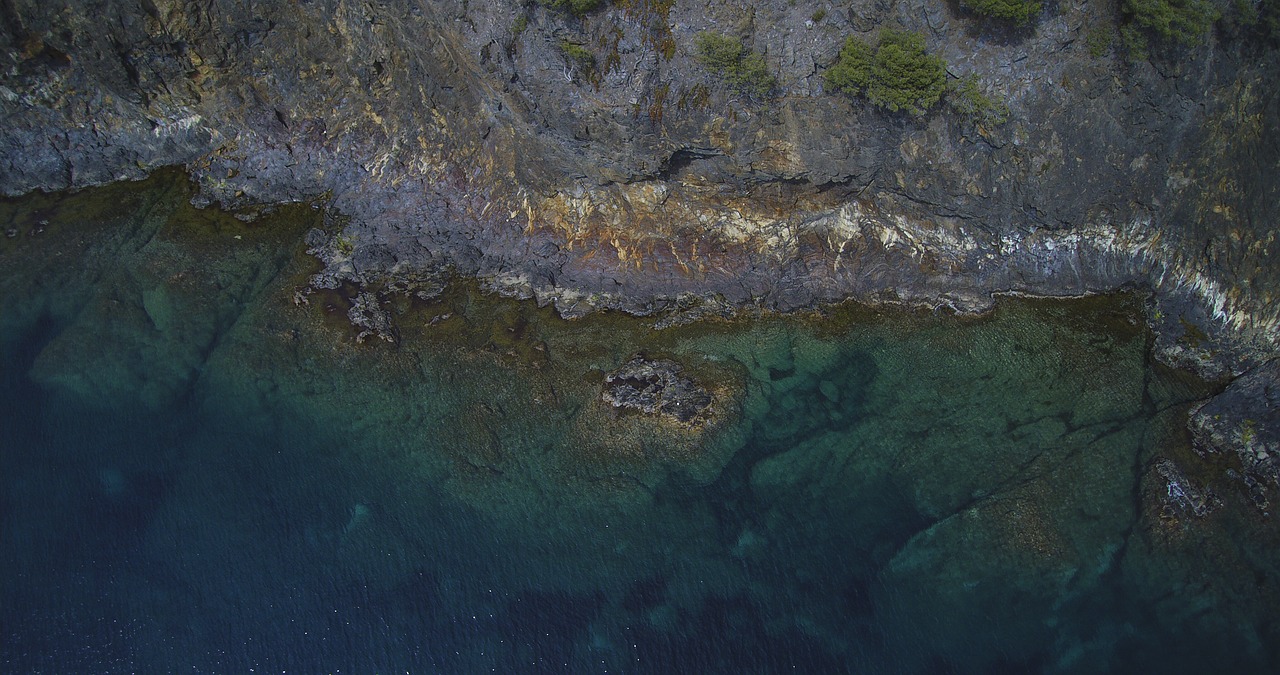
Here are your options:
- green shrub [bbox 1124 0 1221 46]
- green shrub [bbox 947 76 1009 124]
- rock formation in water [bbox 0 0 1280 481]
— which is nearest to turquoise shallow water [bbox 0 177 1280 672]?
rock formation in water [bbox 0 0 1280 481]

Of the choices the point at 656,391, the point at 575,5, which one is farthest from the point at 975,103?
the point at 656,391

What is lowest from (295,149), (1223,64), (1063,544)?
(1063,544)

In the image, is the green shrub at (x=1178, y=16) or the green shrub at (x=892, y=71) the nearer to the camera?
the green shrub at (x=1178, y=16)

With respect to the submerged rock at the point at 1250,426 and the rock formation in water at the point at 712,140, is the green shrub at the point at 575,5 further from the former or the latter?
the submerged rock at the point at 1250,426

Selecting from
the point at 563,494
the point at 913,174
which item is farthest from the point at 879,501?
the point at 913,174

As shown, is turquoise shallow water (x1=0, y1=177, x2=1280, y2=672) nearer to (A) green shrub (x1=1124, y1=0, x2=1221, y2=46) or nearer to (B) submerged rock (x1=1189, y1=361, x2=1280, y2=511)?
(B) submerged rock (x1=1189, y1=361, x2=1280, y2=511)

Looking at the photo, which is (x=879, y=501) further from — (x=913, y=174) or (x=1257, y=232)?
(x=1257, y=232)

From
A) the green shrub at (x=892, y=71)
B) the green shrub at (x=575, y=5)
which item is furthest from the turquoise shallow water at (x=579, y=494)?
the green shrub at (x=575, y=5)
